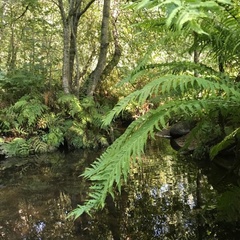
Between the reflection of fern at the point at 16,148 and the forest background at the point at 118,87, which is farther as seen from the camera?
the reflection of fern at the point at 16,148

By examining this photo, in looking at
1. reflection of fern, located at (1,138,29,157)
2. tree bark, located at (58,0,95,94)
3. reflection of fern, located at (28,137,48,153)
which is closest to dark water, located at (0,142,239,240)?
reflection of fern, located at (1,138,29,157)

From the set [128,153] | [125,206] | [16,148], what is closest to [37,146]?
[16,148]

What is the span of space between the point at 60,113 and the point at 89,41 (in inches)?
196

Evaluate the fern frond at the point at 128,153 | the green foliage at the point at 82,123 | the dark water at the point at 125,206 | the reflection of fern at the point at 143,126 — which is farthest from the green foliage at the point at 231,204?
the green foliage at the point at 82,123

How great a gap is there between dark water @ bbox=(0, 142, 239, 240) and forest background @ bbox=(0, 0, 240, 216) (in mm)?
392

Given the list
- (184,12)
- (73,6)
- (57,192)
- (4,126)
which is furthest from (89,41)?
(184,12)

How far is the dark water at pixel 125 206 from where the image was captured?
3199 mm

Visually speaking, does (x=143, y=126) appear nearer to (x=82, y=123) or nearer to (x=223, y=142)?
(x=223, y=142)

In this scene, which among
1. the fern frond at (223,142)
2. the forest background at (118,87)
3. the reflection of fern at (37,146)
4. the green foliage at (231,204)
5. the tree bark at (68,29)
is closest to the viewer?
the forest background at (118,87)

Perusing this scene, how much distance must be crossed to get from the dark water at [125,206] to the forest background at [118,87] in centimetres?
39

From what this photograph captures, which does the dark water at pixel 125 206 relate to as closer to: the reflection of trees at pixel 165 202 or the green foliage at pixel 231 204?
the reflection of trees at pixel 165 202

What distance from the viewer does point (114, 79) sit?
11.6m

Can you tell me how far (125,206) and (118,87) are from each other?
4402 mm

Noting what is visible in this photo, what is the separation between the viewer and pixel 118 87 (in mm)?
7871
